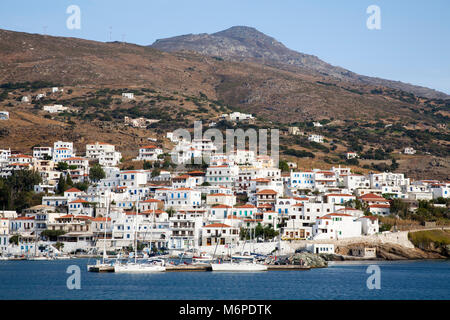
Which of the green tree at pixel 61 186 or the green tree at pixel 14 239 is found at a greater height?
the green tree at pixel 61 186

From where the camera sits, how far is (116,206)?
84.1m

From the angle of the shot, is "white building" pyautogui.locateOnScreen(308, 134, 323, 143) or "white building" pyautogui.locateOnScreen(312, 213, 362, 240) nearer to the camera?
"white building" pyautogui.locateOnScreen(312, 213, 362, 240)

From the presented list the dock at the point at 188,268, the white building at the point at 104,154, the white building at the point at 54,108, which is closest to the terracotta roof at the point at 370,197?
the dock at the point at 188,268

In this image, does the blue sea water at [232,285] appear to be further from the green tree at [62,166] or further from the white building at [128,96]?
the white building at [128,96]

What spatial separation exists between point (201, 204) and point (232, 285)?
37.2m

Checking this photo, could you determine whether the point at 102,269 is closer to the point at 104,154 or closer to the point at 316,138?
the point at 104,154

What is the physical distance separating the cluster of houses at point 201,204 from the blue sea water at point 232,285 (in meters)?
13.2

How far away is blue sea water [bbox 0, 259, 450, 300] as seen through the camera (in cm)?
4166

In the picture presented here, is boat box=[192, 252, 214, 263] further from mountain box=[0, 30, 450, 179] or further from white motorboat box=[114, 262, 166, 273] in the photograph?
mountain box=[0, 30, 450, 179]

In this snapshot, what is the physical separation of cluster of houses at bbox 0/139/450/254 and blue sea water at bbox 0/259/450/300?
43.2 feet

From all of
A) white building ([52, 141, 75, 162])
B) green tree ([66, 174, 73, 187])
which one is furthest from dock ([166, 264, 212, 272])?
white building ([52, 141, 75, 162])

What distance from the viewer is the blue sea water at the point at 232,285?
137 ft
